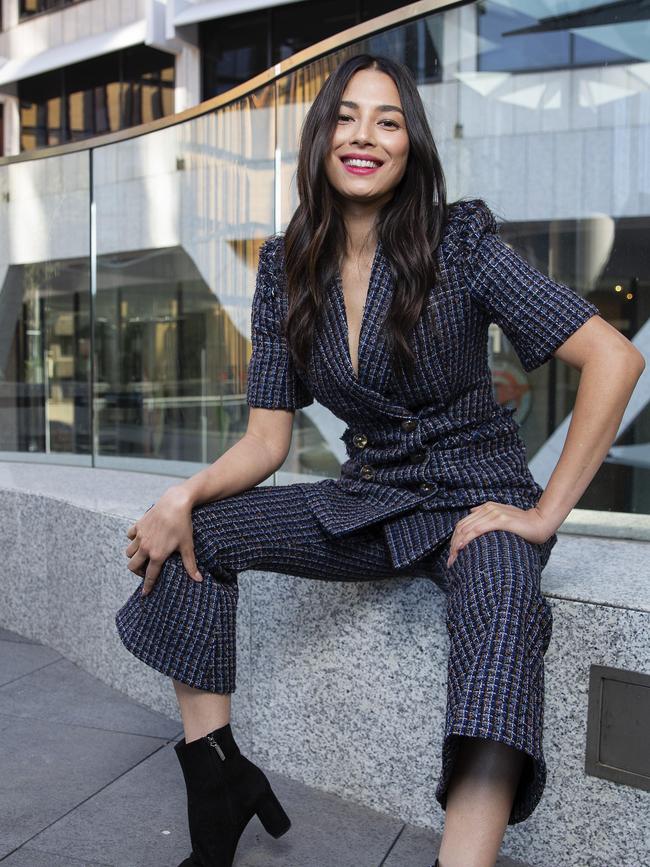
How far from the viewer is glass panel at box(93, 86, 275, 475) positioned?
14.4 feet

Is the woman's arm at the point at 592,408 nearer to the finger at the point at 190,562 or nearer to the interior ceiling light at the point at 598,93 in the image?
the finger at the point at 190,562

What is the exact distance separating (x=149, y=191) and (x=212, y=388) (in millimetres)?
1179

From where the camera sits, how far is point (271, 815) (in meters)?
2.06

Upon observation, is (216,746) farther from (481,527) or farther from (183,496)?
(481,527)

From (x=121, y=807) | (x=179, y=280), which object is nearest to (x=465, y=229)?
(x=121, y=807)

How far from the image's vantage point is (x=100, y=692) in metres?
3.31

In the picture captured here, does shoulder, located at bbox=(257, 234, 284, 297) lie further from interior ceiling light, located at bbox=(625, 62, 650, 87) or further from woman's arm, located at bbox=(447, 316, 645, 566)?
interior ceiling light, located at bbox=(625, 62, 650, 87)

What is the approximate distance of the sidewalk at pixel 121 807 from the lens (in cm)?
217

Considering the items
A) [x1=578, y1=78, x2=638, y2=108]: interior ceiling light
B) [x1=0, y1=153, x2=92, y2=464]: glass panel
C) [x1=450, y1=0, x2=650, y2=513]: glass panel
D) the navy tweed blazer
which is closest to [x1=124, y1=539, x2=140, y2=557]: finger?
the navy tweed blazer

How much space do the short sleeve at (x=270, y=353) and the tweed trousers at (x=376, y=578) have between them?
24cm

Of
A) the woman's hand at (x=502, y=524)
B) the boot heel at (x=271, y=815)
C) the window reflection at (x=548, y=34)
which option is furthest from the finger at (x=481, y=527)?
the window reflection at (x=548, y=34)

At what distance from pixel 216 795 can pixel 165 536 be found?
54 cm

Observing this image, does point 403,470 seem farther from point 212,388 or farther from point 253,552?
point 212,388

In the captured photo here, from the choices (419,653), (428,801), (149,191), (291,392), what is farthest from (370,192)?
(149,191)
